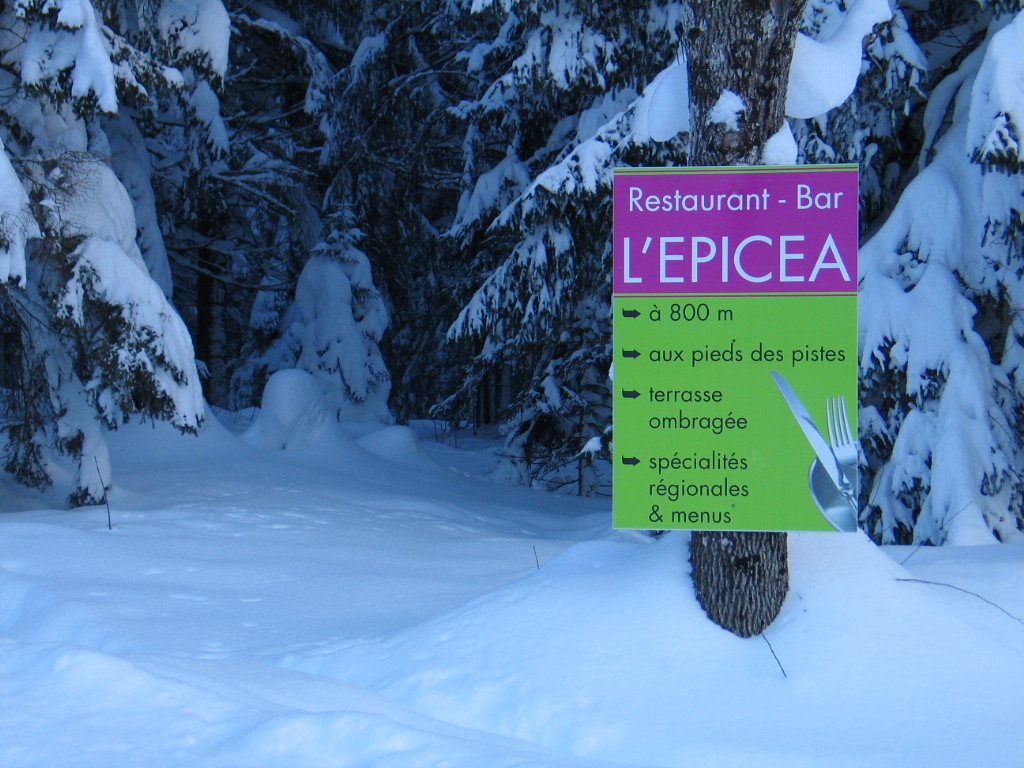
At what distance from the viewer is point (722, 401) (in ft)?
11.9

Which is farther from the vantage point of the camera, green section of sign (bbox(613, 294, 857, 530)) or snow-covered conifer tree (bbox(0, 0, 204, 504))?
snow-covered conifer tree (bbox(0, 0, 204, 504))

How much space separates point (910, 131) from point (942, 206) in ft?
4.94

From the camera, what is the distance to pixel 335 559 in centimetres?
608

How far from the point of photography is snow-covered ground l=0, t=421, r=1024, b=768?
2.70m

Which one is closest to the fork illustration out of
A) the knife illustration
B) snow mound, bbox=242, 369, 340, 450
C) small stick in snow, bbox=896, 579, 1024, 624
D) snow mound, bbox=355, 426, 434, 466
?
the knife illustration

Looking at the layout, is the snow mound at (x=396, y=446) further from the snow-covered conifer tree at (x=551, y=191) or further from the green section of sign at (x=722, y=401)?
the green section of sign at (x=722, y=401)

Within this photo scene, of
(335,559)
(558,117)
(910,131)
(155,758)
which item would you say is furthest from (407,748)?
(558,117)

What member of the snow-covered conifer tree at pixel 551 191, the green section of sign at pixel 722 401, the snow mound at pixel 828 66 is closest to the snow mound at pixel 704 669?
the green section of sign at pixel 722 401

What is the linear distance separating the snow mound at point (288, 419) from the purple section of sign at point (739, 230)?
27.6 ft

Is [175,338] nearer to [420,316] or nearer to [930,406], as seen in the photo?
[930,406]

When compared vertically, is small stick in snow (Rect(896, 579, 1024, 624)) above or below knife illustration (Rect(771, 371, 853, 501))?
below

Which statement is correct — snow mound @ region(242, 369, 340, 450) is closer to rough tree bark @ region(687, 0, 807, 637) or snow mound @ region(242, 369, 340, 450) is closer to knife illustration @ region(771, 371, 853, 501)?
rough tree bark @ region(687, 0, 807, 637)

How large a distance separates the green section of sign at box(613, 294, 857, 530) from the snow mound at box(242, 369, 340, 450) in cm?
Result: 834

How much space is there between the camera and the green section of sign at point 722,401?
3.58 meters
